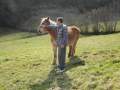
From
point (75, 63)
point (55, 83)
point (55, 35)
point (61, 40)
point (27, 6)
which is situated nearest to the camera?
point (55, 83)

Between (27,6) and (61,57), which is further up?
(27,6)

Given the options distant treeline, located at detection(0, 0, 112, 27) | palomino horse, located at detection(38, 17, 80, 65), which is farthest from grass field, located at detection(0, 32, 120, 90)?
distant treeline, located at detection(0, 0, 112, 27)

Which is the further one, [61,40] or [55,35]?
[55,35]

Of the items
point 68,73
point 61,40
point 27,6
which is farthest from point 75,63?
point 27,6

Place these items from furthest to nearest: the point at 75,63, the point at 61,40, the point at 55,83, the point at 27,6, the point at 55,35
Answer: the point at 27,6 < the point at 75,63 < the point at 55,35 < the point at 61,40 < the point at 55,83

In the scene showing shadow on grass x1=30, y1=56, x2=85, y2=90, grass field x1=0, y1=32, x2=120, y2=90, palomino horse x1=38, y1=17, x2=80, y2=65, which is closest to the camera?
grass field x1=0, y1=32, x2=120, y2=90

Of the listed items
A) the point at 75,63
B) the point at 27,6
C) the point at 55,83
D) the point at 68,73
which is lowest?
the point at 55,83

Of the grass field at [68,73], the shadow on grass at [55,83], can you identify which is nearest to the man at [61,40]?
the shadow on grass at [55,83]

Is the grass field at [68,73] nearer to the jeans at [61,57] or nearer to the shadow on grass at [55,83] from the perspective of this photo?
the shadow on grass at [55,83]

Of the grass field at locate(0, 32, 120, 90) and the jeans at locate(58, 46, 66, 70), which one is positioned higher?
the jeans at locate(58, 46, 66, 70)

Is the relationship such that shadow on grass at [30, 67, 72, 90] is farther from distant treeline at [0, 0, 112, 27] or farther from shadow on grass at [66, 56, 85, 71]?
distant treeline at [0, 0, 112, 27]

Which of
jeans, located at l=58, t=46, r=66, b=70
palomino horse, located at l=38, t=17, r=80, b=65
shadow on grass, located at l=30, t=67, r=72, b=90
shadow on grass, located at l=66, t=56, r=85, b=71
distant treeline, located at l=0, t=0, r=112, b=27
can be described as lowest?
shadow on grass, located at l=30, t=67, r=72, b=90

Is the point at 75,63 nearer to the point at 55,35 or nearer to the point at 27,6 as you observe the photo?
the point at 55,35

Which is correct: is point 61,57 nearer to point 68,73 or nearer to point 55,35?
point 68,73
